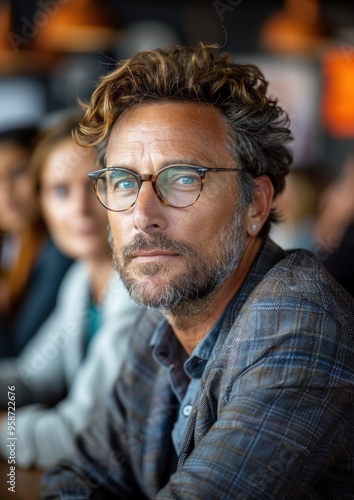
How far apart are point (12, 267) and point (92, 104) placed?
2206mm

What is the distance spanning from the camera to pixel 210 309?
140cm

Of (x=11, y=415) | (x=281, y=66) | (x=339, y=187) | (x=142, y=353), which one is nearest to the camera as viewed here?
(x=142, y=353)

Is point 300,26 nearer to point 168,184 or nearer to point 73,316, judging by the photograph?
point 73,316

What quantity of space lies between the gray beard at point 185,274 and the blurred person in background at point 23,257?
191cm

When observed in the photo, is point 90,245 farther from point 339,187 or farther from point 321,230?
point 339,187

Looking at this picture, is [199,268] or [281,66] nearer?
[199,268]

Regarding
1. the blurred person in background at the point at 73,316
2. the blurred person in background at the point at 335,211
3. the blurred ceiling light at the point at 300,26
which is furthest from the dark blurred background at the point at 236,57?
the blurred person in background at the point at 73,316

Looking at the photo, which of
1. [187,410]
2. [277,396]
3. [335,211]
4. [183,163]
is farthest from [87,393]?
[335,211]

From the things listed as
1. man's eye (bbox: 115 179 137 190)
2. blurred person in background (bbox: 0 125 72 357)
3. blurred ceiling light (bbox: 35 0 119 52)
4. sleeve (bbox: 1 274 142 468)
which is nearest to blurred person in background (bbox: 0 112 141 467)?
sleeve (bbox: 1 274 142 468)

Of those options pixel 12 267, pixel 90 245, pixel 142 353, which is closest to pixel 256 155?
pixel 142 353

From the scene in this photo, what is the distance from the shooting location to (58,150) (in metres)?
2.68

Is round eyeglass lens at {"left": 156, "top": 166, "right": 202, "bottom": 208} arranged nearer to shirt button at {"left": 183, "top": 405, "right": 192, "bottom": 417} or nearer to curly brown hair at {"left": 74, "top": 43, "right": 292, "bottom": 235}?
curly brown hair at {"left": 74, "top": 43, "right": 292, "bottom": 235}

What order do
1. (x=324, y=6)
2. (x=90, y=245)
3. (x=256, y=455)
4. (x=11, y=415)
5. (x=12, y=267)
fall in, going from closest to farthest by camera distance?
1. (x=256, y=455)
2. (x=11, y=415)
3. (x=90, y=245)
4. (x=12, y=267)
5. (x=324, y=6)

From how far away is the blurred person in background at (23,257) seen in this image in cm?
321
